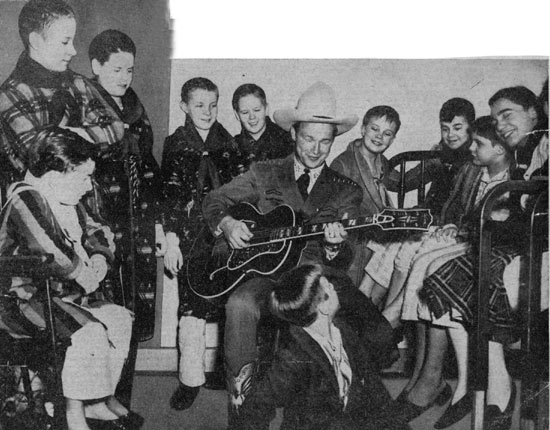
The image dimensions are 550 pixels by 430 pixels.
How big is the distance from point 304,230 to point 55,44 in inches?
41.8

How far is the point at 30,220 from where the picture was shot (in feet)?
7.32

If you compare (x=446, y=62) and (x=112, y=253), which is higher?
(x=446, y=62)

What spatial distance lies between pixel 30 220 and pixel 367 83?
1245 mm

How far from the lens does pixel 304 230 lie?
226 centimetres

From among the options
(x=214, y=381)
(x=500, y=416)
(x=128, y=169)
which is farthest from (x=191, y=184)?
(x=500, y=416)

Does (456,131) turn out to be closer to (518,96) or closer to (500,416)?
(518,96)

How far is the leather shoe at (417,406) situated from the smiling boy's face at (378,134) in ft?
2.85

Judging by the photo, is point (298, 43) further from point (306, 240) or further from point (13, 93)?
point (13, 93)

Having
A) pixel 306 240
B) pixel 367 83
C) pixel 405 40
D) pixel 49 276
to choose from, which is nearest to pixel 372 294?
pixel 306 240

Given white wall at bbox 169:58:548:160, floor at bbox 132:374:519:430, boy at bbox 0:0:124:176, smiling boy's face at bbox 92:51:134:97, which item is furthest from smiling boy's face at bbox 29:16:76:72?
floor at bbox 132:374:519:430

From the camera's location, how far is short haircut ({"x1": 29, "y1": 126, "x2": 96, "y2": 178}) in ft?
7.35

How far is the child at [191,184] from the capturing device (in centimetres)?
225

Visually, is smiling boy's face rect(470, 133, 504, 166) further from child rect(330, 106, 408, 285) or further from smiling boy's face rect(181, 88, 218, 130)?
smiling boy's face rect(181, 88, 218, 130)

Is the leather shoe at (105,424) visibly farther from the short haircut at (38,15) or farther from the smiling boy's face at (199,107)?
the short haircut at (38,15)
